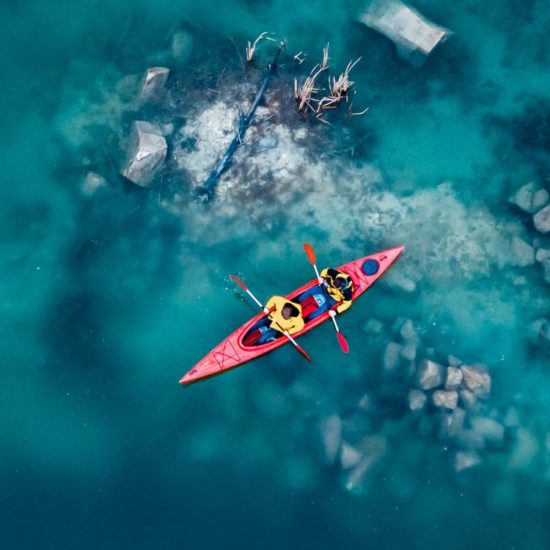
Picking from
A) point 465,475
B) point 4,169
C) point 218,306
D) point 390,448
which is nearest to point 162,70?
point 4,169

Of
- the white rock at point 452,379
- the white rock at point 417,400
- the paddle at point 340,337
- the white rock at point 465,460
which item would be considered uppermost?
the white rock at point 452,379

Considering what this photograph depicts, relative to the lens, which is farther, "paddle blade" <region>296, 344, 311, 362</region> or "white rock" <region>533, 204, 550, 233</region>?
"white rock" <region>533, 204, 550, 233</region>

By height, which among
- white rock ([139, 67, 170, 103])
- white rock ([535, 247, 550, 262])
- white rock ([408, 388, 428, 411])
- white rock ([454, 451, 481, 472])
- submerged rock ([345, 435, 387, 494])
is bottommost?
submerged rock ([345, 435, 387, 494])

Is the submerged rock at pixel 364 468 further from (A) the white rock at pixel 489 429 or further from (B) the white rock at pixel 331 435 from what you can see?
(A) the white rock at pixel 489 429

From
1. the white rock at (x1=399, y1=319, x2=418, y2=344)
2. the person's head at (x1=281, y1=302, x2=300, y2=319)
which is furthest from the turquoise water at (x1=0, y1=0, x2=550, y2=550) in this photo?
the person's head at (x1=281, y1=302, x2=300, y2=319)

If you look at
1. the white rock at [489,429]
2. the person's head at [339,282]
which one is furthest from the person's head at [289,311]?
the white rock at [489,429]

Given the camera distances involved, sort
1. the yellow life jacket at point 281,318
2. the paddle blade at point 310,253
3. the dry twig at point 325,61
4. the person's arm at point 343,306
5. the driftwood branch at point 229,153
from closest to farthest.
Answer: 1. the yellow life jacket at point 281,318
2. the person's arm at point 343,306
3. the paddle blade at point 310,253
4. the driftwood branch at point 229,153
5. the dry twig at point 325,61

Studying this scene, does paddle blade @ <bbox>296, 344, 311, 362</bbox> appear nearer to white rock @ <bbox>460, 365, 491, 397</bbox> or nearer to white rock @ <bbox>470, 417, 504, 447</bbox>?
white rock @ <bbox>460, 365, 491, 397</bbox>
